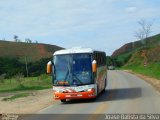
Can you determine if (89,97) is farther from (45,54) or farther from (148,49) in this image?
(45,54)

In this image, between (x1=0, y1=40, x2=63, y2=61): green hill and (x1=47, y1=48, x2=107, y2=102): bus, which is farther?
(x1=0, y1=40, x2=63, y2=61): green hill

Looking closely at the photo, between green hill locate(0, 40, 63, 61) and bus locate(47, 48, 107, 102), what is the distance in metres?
102

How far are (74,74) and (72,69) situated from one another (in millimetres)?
344

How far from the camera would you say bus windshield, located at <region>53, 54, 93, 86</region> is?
26.1 meters

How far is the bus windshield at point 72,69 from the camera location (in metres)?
26.1

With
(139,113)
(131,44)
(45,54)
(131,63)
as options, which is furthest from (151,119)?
(131,44)

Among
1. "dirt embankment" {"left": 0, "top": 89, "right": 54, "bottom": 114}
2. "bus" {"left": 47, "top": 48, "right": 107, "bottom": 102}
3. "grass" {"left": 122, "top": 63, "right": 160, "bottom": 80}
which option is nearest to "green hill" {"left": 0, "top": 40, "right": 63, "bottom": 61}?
"grass" {"left": 122, "top": 63, "right": 160, "bottom": 80}

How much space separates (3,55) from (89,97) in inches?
4210

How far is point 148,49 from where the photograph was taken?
420 feet

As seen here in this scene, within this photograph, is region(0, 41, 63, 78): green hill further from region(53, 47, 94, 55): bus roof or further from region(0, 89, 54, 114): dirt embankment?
region(53, 47, 94, 55): bus roof

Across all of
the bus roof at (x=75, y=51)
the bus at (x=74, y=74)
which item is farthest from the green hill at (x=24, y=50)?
the bus at (x=74, y=74)

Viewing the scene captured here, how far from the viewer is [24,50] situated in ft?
459

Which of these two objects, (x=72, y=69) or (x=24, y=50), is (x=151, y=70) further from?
(x=24, y=50)

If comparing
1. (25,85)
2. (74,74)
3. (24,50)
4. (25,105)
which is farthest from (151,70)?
(24,50)
